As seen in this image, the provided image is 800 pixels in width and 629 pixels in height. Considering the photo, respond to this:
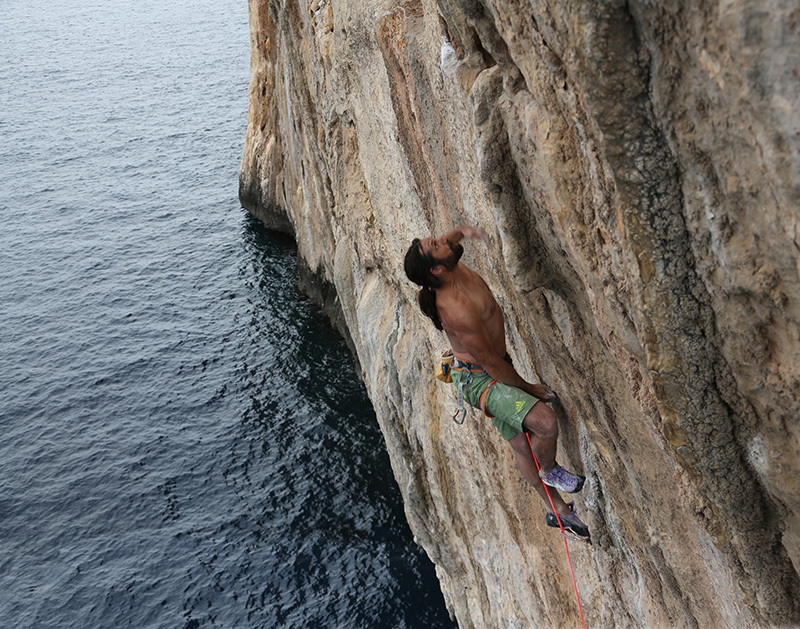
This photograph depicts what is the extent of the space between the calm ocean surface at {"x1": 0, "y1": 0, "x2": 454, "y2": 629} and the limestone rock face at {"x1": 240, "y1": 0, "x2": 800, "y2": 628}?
855cm

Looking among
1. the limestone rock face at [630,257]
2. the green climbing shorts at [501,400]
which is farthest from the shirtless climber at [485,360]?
the limestone rock face at [630,257]

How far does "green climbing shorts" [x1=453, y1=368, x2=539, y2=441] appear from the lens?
9.61 m

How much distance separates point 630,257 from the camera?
5883 mm

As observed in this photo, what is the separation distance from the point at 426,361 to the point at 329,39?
27.2ft

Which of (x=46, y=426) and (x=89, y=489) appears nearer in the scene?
(x=89, y=489)

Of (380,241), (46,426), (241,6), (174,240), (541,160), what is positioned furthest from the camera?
(241,6)

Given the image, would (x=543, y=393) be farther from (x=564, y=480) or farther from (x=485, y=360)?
(x=564, y=480)

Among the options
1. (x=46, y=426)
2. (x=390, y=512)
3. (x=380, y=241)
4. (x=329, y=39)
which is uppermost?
(x=329, y=39)

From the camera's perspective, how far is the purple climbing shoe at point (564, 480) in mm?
9578

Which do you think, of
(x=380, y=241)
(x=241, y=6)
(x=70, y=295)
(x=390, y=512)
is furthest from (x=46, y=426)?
(x=241, y=6)

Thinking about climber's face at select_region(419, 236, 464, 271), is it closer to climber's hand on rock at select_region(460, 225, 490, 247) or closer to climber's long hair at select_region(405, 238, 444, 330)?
climber's long hair at select_region(405, 238, 444, 330)

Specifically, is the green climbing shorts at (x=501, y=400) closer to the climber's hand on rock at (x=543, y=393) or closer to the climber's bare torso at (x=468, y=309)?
the climber's hand on rock at (x=543, y=393)

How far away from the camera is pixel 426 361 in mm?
15609

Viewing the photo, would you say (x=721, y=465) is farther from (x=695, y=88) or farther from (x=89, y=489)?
(x=89, y=489)
